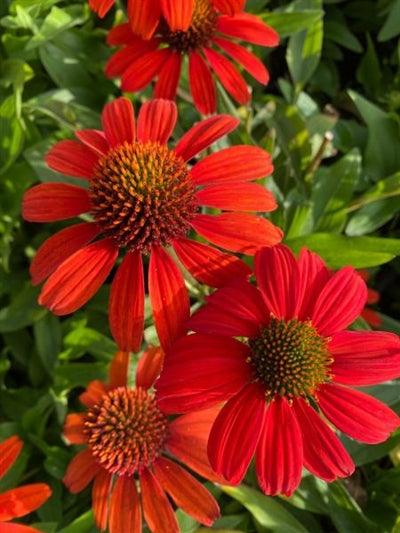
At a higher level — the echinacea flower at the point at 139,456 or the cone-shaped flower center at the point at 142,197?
the cone-shaped flower center at the point at 142,197

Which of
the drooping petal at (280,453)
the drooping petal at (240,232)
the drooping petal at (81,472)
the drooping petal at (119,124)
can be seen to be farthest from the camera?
the drooping petal at (81,472)

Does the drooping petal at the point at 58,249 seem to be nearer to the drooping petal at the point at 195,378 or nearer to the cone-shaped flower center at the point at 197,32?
the drooping petal at the point at 195,378

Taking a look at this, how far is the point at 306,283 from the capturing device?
0.89 meters

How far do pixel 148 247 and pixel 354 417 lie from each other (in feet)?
1.20

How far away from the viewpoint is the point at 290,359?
0.87 meters

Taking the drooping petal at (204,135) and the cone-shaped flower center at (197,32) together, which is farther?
the cone-shaped flower center at (197,32)

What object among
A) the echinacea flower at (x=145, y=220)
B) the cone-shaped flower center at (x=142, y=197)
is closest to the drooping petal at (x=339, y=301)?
the echinacea flower at (x=145, y=220)

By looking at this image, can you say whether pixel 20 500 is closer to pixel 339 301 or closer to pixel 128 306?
pixel 128 306

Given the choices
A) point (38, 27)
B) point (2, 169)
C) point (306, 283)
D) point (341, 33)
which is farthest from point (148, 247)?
point (341, 33)

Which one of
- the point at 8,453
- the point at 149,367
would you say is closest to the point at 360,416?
the point at 149,367

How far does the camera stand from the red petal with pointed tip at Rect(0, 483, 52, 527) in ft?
3.08

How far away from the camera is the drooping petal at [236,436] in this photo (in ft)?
2.59

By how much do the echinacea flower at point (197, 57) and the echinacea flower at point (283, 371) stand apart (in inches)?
17.7

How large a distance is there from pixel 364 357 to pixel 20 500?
0.55 metres
